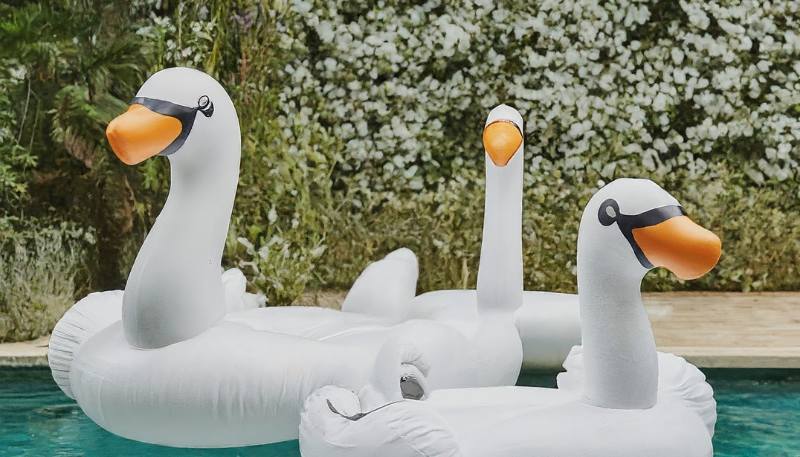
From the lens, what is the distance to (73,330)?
4113 millimetres

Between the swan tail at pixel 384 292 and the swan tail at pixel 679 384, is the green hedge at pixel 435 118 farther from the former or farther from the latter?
the swan tail at pixel 679 384

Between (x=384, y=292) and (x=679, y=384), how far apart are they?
1631mm

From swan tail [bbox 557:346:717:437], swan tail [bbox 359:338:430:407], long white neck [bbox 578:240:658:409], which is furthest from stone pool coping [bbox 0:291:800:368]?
long white neck [bbox 578:240:658:409]

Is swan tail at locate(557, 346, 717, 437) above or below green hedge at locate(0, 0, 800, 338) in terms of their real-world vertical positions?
below

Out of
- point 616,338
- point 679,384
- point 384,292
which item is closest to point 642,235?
point 616,338

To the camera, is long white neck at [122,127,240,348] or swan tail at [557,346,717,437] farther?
long white neck at [122,127,240,348]

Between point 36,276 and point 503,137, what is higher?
point 503,137

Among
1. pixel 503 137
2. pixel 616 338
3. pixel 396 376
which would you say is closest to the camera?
pixel 616 338

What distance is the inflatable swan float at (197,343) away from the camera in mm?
3586

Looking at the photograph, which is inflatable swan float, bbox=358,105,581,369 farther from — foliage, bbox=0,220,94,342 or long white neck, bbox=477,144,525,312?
foliage, bbox=0,220,94,342

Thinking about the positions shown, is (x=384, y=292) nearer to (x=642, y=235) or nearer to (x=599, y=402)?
(x=599, y=402)

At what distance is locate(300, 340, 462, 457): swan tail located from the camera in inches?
111

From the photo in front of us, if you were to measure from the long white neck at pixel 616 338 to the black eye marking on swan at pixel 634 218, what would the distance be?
0.19 feet

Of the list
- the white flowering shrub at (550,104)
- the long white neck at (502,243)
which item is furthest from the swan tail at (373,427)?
the white flowering shrub at (550,104)
